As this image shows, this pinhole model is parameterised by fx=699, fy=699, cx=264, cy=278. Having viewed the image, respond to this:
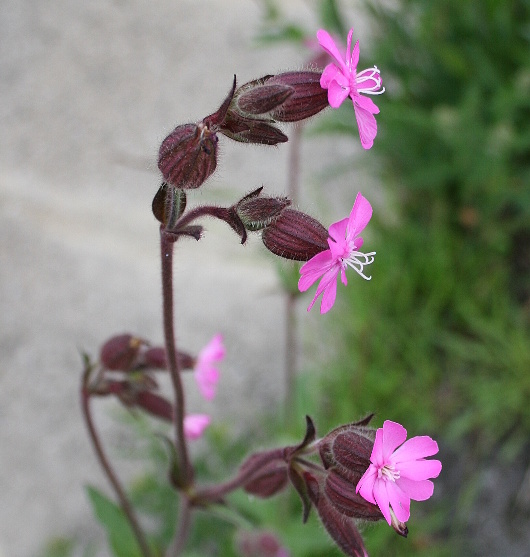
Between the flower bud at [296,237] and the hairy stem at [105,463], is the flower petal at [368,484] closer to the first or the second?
the flower bud at [296,237]

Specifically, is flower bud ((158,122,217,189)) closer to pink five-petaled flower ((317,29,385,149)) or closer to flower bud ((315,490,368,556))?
pink five-petaled flower ((317,29,385,149))

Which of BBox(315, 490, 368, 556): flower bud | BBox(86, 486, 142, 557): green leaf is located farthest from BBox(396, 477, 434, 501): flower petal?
BBox(86, 486, 142, 557): green leaf

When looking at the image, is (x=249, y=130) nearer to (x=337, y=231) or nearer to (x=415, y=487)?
(x=337, y=231)

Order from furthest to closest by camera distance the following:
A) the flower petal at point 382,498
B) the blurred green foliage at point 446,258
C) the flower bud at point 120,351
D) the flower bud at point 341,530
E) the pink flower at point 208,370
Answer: the blurred green foliage at point 446,258 < the pink flower at point 208,370 < the flower bud at point 120,351 < the flower bud at point 341,530 < the flower petal at point 382,498

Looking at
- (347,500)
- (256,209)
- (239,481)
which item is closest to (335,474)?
(347,500)

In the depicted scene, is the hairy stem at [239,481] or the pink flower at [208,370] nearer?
the hairy stem at [239,481]

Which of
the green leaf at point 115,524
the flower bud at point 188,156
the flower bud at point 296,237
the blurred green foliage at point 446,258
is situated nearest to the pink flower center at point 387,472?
the flower bud at point 296,237
